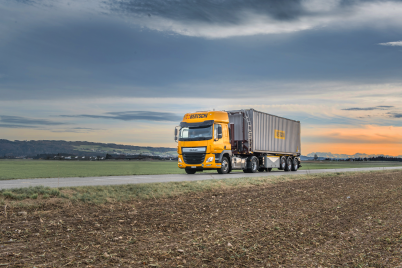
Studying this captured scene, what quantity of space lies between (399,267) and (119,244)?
5.14m

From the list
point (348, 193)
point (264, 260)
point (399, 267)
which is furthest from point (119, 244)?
point (348, 193)

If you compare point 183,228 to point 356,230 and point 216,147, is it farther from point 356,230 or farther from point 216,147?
point 216,147

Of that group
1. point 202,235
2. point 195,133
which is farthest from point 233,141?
point 202,235

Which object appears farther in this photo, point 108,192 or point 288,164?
point 288,164

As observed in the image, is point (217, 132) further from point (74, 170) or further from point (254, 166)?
point (74, 170)

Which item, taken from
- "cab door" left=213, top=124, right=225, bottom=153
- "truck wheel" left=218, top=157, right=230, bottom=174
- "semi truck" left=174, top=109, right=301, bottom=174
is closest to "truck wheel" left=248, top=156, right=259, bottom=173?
"semi truck" left=174, top=109, right=301, bottom=174

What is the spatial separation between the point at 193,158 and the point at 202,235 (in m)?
16.7

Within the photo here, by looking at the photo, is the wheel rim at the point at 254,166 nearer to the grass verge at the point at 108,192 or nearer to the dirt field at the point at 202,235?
the grass verge at the point at 108,192

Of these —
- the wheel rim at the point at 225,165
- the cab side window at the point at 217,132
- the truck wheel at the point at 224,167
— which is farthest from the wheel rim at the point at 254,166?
the cab side window at the point at 217,132

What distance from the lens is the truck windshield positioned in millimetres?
24359

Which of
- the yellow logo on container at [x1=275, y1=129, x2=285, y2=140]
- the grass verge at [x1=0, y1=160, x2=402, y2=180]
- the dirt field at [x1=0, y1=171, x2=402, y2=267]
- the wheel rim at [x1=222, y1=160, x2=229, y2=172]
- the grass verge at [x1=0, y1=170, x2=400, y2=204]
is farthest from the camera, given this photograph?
the yellow logo on container at [x1=275, y1=129, x2=285, y2=140]

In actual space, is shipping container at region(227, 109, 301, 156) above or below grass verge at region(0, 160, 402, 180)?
above

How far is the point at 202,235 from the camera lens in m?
8.06

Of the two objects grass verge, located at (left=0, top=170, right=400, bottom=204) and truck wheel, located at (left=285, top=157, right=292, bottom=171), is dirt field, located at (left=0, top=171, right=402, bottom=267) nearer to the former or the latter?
grass verge, located at (left=0, top=170, right=400, bottom=204)
